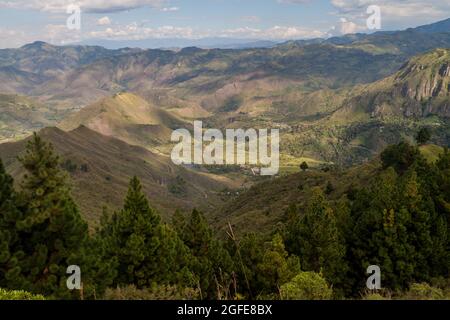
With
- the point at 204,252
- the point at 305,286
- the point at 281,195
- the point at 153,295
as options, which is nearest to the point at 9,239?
the point at 153,295

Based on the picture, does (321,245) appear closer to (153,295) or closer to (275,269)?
(275,269)

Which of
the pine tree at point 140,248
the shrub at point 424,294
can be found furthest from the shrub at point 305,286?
the pine tree at point 140,248

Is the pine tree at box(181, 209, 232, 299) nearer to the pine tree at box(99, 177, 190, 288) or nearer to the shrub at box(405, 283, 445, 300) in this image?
the pine tree at box(99, 177, 190, 288)

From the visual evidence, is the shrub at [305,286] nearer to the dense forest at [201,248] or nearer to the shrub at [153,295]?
the dense forest at [201,248]

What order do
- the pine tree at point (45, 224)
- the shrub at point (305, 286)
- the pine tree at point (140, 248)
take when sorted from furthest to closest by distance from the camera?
the pine tree at point (140, 248) → the pine tree at point (45, 224) → the shrub at point (305, 286)
